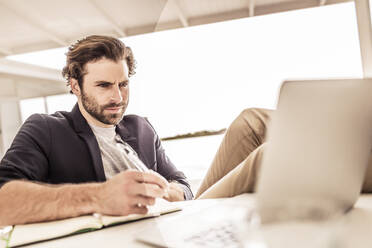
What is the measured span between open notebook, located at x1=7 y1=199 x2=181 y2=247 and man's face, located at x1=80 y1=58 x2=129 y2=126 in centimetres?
8

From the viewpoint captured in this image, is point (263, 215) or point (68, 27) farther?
point (68, 27)

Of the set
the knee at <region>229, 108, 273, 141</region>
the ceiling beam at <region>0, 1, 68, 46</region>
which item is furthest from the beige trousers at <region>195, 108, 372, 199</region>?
the ceiling beam at <region>0, 1, 68, 46</region>

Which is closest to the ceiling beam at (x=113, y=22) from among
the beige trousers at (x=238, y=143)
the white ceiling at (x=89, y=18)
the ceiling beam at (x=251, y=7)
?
the white ceiling at (x=89, y=18)

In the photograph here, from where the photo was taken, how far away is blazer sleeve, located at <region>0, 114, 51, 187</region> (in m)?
0.29

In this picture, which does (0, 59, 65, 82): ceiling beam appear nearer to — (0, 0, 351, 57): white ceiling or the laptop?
(0, 0, 351, 57): white ceiling

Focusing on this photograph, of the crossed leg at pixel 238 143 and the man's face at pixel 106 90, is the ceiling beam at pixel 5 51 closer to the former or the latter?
the man's face at pixel 106 90

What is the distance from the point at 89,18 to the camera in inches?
11.7

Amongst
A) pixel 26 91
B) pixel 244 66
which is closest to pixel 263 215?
pixel 244 66

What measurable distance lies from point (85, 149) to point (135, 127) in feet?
0.16

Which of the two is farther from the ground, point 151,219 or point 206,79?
point 206,79

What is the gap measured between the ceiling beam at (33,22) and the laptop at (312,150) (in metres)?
0.20

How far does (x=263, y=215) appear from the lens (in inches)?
4.3

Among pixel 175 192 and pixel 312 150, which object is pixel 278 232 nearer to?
pixel 312 150

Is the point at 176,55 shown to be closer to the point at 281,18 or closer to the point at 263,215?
the point at 281,18
